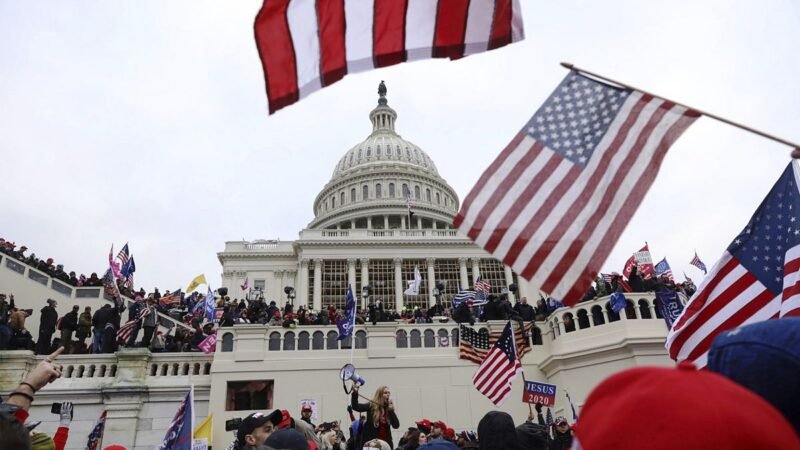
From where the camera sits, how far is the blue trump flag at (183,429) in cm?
673

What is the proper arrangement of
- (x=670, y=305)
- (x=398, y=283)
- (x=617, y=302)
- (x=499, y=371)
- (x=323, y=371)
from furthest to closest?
(x=398, y=283) < (x=323, y=371) < (x=617, y=302) < (x=670, y=305) < (x=499, y=371)

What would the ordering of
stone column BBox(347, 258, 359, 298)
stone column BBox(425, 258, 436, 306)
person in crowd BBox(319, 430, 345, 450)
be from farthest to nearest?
stone column BBox(347, 258, 359, 298), stone column BBox(425, 258, 436, 306), person in crowd BBox(319, 430, 345, 450)

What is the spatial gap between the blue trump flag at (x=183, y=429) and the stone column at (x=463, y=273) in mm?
47242

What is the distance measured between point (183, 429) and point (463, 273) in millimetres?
48507

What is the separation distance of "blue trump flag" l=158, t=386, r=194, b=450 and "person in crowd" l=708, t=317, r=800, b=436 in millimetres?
6469

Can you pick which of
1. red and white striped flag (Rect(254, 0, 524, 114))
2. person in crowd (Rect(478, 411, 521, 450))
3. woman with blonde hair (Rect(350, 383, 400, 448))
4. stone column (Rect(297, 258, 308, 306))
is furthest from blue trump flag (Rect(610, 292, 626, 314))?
stone column (Rect(297, 258, 308, 306))

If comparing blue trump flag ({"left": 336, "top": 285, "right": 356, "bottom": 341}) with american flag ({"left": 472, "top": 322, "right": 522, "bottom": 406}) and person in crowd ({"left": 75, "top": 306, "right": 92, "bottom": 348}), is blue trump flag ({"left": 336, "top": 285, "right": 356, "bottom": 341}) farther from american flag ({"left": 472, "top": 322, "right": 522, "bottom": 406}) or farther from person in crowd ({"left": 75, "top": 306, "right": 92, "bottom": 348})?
person in crowd ({"left": 75, "top": 306, "right": 92, "bottom": 348})

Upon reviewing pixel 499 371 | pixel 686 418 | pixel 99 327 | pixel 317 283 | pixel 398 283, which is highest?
pixel 317 283

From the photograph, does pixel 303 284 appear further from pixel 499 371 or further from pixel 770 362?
pixel 770 362

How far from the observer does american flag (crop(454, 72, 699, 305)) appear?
441 cm

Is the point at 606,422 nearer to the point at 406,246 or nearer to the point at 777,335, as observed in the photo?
the point at 777,335

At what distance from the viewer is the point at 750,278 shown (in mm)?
5613

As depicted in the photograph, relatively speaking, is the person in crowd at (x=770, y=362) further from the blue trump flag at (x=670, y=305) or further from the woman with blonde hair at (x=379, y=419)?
the blue trump flag at (x=670, y=305)

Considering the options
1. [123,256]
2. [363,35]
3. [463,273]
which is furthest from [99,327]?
[463,273]
